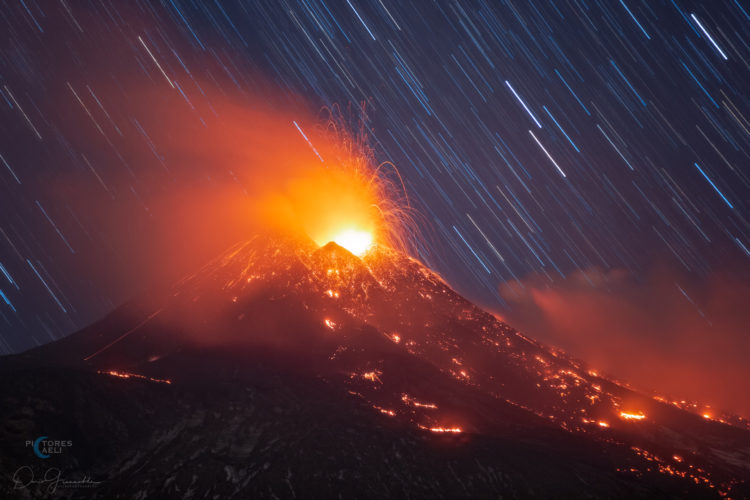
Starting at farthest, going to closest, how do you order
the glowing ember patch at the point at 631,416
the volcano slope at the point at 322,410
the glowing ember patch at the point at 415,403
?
the glowing ember patch at the point at 631,416
the glowing ember patch at the point at 415,403
the volcano slope at the point at 322,410

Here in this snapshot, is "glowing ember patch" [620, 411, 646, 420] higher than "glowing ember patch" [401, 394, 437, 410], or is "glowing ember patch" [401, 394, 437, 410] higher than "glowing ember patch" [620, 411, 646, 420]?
"glowing ember patch" [620, 411, 646, 420]

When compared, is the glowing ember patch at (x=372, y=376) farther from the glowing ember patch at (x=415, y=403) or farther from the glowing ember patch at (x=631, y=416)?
the glowing ember patch at (x=631, y=416)

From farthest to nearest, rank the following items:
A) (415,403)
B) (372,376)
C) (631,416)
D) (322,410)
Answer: (631,416) < (372,376) < (415,403) < (322,410)

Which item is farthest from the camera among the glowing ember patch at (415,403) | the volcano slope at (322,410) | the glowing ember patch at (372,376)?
the glowing ember patch at (372,376)

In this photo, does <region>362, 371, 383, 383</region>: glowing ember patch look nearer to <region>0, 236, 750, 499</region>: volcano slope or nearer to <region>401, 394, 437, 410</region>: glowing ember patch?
<region>0, 236, 750, 499</region>: volcano slope

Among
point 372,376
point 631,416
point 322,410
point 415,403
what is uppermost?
point 631,416

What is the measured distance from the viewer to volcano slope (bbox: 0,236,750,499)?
28.7m

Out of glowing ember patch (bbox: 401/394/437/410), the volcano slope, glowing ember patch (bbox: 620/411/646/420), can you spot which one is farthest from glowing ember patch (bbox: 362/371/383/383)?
glowing ember patch (bbox: 620/411/646/420)

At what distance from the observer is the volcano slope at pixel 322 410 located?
A: 94.1 feet

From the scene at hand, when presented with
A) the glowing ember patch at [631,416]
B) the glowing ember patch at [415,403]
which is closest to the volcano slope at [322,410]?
the glowing ember patch at [631,416]

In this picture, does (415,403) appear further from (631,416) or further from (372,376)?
(631,416)

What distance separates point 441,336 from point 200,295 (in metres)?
40.3

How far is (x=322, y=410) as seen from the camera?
37.4 m

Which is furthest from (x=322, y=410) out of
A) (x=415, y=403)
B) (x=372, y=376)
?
(x=372, y=376)
